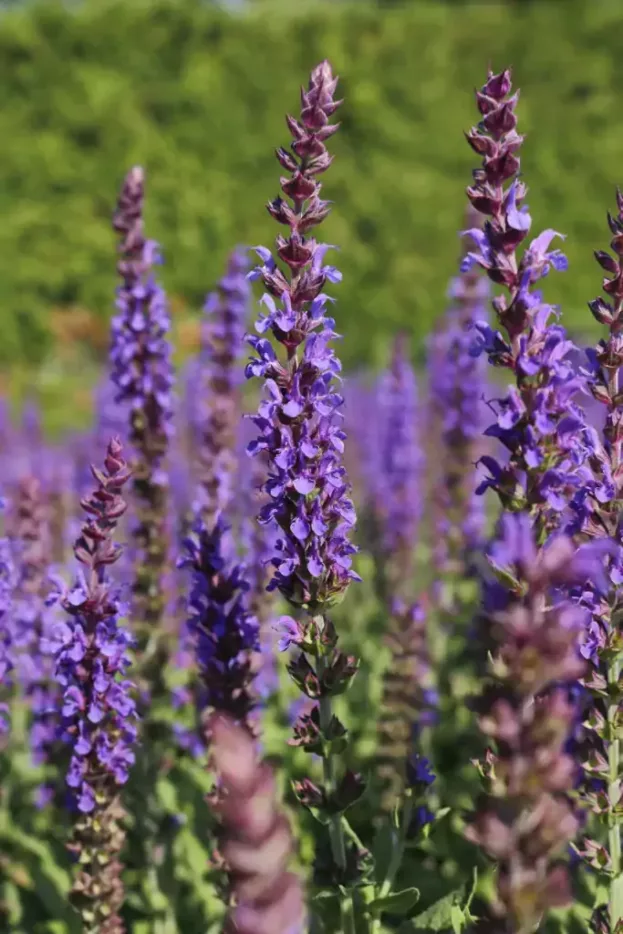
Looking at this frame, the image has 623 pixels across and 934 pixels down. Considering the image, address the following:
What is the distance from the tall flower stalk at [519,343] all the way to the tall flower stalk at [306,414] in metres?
0.41

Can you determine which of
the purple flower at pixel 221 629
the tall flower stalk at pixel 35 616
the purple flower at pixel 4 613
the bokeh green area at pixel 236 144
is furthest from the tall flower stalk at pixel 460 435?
the bokeh green area at pixel 236 144

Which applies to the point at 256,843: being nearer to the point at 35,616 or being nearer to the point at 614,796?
the point at 614,796

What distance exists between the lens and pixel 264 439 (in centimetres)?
265

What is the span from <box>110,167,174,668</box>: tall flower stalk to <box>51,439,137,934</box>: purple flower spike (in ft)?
4.31

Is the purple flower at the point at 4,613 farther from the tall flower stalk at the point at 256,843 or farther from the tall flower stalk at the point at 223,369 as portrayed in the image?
the tall flower stalk at the point at 256,843

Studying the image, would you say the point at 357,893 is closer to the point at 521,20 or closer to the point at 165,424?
the point at 165,424

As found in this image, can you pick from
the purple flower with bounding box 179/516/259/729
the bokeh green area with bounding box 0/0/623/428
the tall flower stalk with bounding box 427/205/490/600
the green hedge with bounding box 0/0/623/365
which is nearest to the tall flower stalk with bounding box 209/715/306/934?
the purple flower with bounding box 179/516/259/729

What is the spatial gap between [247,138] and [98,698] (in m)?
18.5

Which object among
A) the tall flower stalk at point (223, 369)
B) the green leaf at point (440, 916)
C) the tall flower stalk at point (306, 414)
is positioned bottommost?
the green leaf at point (440, 916)

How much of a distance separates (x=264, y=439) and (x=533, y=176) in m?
20.4

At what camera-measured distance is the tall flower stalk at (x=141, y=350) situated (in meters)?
4.22

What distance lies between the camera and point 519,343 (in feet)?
8.07

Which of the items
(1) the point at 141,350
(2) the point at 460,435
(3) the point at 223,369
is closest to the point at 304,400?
(1) the point at 141,350

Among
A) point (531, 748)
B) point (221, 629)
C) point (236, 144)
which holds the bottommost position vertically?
point (531, 748)
